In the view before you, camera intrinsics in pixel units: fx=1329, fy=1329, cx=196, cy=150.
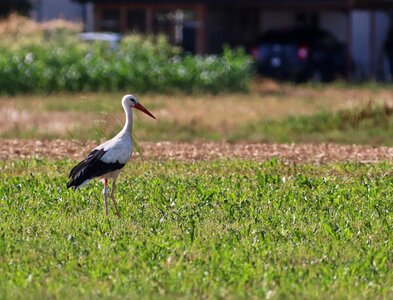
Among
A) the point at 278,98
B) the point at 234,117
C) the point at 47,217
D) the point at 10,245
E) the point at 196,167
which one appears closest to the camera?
the point at 10,245

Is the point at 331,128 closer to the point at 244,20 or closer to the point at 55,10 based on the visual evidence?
the point at 244,20

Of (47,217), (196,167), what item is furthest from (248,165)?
(47,217)

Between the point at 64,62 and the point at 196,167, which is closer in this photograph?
the point at 196,167

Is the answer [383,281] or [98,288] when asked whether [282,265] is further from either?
[98,288]

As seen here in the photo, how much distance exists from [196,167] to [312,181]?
2.43 meters

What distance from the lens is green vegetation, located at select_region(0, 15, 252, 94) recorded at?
110 ft

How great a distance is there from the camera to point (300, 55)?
42062mm

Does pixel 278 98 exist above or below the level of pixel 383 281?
below

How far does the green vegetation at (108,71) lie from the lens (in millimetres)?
33469

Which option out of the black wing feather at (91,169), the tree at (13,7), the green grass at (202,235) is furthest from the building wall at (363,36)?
the black wing feather at (91,169)

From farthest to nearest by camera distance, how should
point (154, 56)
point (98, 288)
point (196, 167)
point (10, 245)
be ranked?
point (154, 56)
point (196, 167)
point (10, 245)
point (98, 288)

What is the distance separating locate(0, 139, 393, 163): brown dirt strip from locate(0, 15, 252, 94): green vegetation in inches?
426

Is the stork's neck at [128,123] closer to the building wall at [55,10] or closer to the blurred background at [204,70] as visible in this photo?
the blurred background at [204,70]

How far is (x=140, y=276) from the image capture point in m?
10.6
